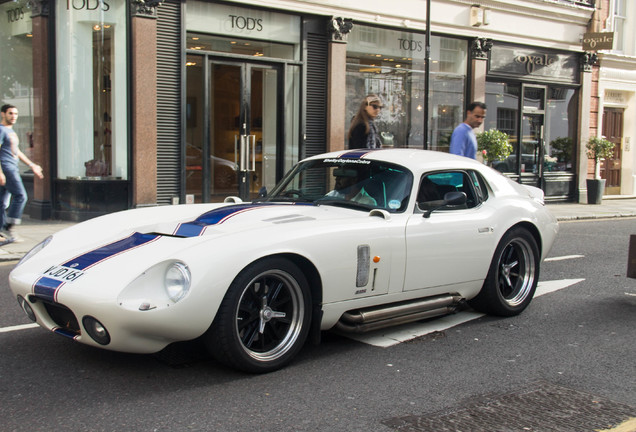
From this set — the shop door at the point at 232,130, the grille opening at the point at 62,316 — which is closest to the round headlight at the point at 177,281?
the grille opening at the point at 62,316

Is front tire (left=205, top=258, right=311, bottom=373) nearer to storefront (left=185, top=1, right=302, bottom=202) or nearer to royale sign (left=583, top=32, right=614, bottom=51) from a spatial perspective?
storefront (left=185, top=1, right=302, bottom=202)

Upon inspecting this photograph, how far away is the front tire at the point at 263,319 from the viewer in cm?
405

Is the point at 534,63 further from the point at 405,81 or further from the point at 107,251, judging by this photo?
the point at 107,251

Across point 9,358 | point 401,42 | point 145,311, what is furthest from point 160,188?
point 145,311

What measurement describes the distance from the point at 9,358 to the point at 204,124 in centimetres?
949

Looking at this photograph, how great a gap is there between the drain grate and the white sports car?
110 centimetres

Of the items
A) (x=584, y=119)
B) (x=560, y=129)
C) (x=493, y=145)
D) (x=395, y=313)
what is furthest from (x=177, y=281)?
(x=584, y=119)

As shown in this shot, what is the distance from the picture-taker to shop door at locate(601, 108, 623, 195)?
22.0 m

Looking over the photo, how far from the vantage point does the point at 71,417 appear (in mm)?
3533

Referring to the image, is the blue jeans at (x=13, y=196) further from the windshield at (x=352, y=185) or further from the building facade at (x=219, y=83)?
the windshield at (x=352, y=185)

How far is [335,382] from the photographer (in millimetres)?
4188

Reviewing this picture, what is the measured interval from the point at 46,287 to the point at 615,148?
70.6 ft

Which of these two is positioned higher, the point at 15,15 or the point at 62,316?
the point at 15,15

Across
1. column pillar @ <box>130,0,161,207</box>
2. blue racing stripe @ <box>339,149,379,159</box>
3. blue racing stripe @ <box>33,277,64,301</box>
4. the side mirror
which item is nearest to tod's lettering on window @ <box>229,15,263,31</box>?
column pillar @ <box>130,0,161,207</box>
